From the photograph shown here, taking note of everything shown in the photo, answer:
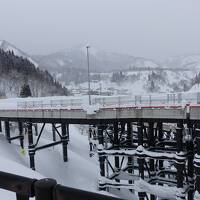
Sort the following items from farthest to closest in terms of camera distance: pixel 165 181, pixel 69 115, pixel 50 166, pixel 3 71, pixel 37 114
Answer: pixel 3 71, pixel 50 166, pixel 37 114, pixel 69 115, pixel 165 181

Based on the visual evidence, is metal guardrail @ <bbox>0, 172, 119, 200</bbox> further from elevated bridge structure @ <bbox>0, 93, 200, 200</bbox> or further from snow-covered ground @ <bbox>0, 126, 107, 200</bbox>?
snow-covered ground @ <bbox>0, 126, 107, 200</bbox>

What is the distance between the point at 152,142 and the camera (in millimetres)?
21406

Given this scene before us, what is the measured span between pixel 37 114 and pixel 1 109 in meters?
6.08

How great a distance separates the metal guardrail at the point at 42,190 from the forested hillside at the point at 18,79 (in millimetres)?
98072

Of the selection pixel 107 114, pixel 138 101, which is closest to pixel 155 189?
pixel 138 101

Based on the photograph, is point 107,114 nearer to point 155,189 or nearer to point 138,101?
point 138,101

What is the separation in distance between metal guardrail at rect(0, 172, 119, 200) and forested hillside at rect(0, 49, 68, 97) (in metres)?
98.1

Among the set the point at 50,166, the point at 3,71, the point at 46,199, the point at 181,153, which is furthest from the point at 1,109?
the point at 3,71

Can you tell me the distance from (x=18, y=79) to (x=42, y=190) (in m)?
107

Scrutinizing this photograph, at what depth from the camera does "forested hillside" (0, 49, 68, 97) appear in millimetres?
102500

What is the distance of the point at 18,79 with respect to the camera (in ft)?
345

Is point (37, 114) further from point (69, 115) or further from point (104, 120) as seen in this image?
point (104, 120)

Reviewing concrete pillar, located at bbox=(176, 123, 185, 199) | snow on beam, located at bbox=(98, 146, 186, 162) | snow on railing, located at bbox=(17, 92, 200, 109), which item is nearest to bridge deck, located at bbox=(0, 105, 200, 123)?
snow on railing, located at bbox=(17, 92, 200, 109)

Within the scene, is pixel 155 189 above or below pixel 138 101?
below
